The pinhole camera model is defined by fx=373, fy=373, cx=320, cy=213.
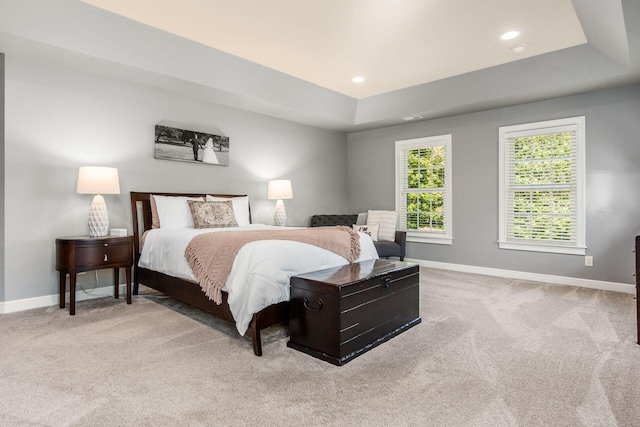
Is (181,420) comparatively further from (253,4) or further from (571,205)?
(571,205)

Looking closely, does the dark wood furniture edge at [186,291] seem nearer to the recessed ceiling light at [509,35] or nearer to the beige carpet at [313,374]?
the beige carpet at [313,374]

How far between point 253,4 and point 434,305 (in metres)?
3.14

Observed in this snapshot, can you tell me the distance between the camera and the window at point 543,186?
4465 millimetres

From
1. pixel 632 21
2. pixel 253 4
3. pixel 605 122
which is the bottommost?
pixel 605 122

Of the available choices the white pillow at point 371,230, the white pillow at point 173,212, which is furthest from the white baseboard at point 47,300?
the white pillow at point 371,230

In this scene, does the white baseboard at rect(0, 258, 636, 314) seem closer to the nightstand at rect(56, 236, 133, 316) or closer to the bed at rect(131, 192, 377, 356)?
the nightstand at rect(56, 236, 133, 316)

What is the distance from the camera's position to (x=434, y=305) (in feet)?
11.8

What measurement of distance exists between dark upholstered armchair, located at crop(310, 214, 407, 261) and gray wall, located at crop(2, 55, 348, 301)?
112 cm

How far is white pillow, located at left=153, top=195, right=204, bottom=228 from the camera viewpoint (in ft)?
13.2

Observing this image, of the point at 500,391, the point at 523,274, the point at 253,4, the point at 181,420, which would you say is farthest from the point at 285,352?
the point at 523,274

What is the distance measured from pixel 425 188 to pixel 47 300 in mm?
4988

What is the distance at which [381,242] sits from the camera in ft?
17.5

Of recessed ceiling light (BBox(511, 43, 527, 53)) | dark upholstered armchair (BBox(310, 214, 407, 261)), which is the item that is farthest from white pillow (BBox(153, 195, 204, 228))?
recessed ceiling light (BBox(511, 43, 527, 53))

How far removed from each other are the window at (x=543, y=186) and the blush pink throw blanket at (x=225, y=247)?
2805 mm
